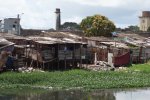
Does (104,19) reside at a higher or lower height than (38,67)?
higher

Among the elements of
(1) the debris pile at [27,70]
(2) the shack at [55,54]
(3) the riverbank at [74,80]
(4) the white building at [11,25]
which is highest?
(4) the white building at [11,25]

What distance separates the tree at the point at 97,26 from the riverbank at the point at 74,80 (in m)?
24.7

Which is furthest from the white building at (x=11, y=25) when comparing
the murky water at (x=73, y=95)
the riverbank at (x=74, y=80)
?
the murky water at (x=73, y=95)

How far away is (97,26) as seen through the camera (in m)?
66.4

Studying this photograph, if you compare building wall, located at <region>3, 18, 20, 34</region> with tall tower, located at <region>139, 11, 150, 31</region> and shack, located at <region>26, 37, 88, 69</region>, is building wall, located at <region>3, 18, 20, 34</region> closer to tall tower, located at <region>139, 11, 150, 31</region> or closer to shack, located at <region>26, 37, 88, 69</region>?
shack, located at <region>26, 37, 88, 69</region>

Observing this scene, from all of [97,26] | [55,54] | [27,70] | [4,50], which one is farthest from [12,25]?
[27,70]

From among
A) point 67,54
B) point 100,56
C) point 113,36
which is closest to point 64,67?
point 67,54

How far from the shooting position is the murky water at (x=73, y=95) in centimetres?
3106

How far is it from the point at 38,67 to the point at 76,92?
12.1 m

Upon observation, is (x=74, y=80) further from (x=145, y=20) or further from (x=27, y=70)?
(x=145, y=20)

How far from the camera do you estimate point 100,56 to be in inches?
1996

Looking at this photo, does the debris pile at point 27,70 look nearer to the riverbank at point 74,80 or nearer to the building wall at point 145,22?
the riverbank at point 74,80

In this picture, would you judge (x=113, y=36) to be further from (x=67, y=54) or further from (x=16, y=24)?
(x=67, y=54)

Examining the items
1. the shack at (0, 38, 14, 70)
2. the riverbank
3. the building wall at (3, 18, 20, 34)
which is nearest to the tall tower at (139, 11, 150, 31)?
the building wall at (3, 18, 20, 34)
